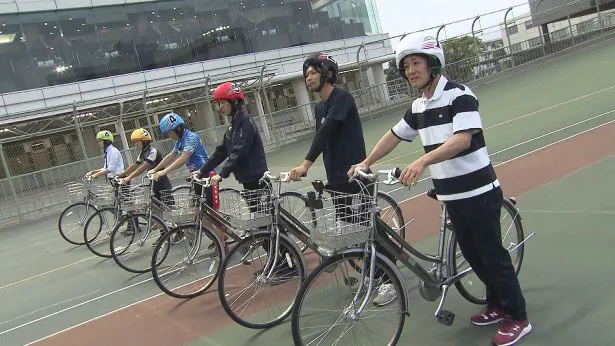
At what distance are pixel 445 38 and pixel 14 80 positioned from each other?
1947 centimetres

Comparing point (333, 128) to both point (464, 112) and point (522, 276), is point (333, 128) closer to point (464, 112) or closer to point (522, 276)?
point (464, 112)

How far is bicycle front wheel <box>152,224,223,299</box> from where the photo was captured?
17.1 ft

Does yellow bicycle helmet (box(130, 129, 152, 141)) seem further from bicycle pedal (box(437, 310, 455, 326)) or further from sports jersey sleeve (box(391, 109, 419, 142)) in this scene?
bicycle pedal (box(437, 310, 455, 326))

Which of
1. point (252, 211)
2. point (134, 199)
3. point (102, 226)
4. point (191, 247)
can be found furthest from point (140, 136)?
point (252, 211)

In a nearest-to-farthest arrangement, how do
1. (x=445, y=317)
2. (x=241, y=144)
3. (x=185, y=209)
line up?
(x=445, y=317) → (x=241, y=144) → (x=185, y=209)

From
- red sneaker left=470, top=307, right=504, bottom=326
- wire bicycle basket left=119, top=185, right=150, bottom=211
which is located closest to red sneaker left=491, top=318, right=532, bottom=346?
red sneaker left=470, top=307, right=504, bottom=326

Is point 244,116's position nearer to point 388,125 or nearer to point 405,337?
point 405,337

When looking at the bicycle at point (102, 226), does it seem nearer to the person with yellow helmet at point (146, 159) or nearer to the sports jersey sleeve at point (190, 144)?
the person with yellow helmet at point (146, 159)

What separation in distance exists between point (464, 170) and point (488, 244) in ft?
1.59

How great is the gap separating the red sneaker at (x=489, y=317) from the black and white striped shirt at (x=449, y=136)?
0.97 m

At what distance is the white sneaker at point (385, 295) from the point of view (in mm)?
3184

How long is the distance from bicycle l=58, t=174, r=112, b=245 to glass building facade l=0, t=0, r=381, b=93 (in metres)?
18.1

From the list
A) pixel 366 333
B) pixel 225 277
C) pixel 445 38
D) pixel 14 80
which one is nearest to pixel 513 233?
pixel 366 333

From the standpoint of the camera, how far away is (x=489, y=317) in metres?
3.54
